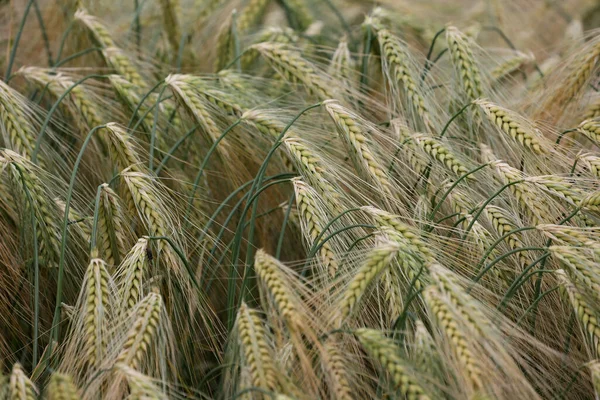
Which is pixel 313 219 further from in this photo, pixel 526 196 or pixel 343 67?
pixel 343 67

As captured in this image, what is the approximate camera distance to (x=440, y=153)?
80.2 inches

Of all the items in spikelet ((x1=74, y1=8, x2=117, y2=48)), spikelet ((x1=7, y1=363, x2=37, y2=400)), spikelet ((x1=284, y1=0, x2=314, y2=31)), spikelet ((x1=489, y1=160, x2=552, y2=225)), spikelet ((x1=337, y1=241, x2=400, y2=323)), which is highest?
spikelet ((x1=284, y1=0, x2=314, y2=31))

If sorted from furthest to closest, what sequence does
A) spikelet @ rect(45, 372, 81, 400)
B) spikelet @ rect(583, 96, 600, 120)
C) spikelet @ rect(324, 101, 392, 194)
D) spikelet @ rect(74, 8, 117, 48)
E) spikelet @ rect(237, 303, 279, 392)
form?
spikelet @ rect(74, 8, 117, 48) → spikelet @ rect(583, 96, 600, 120) → spikelet @ rect(324, 101, 392, 194) → spikelet @ rect(237, 303, 279, 392) → spikelet @ rect(45, 372, 81, 400)

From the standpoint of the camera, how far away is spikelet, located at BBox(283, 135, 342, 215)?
1.92 metres

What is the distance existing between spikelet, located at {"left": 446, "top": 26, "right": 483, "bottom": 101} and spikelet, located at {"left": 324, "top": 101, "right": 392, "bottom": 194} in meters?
0.52

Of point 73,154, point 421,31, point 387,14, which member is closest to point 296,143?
point 73,154

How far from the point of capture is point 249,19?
10.8ft

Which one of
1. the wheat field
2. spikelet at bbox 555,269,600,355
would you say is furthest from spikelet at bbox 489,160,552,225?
spikelet at bbox 555,269,600,355

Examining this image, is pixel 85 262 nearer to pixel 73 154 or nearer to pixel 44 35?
pixel 73 154

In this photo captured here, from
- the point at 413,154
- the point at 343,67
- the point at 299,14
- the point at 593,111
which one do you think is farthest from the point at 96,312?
the point at 299,14

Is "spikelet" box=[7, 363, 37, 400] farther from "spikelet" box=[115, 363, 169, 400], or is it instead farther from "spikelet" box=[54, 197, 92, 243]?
"spikelet" box=[54, 197, 92, 243]

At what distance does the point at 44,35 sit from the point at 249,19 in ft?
3.13

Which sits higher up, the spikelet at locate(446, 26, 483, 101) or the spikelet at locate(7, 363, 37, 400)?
the spikelet at locate(446, 26, 483, 101)

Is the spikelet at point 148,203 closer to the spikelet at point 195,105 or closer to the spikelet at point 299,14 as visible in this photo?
the spikelet at point 195,105
